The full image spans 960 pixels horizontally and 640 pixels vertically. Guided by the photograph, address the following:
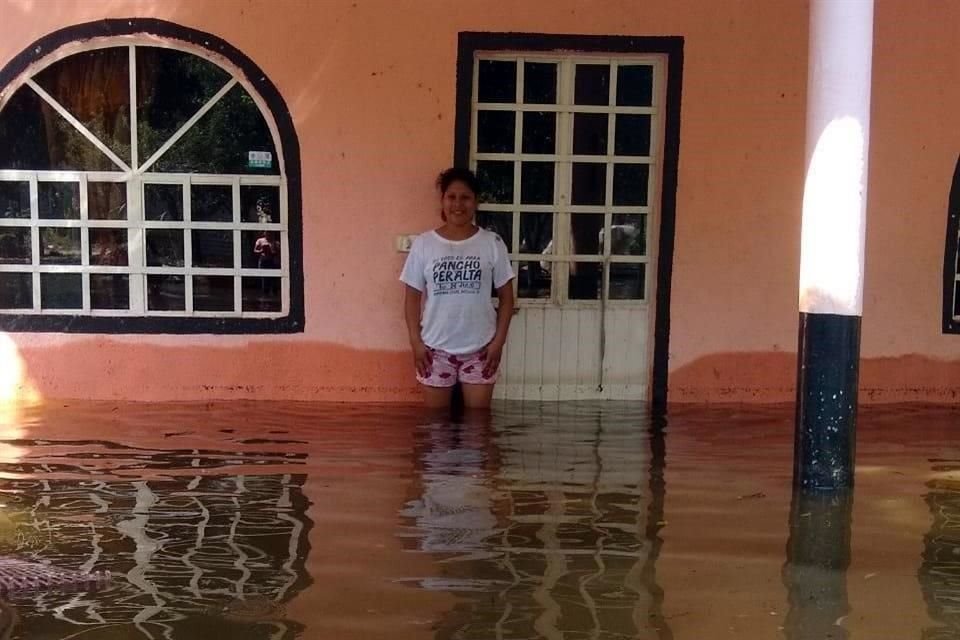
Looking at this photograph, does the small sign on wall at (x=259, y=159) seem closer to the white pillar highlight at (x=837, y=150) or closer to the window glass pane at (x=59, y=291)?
the window glass pane at (x=59, y=291)

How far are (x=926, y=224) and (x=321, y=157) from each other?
12.9 feet

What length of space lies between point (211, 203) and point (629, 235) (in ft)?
8.82

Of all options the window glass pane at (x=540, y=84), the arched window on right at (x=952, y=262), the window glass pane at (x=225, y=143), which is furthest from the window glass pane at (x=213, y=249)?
the arched window on right at (x=952, y=262)

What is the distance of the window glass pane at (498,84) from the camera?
22.1ft

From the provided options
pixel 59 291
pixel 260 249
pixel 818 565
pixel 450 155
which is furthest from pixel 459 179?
pixel 818 565

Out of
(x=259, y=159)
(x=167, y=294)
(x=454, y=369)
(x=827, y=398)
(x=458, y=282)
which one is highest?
(x=259, y=159)

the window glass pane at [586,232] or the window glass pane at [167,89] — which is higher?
the window glass pane at [167,89]

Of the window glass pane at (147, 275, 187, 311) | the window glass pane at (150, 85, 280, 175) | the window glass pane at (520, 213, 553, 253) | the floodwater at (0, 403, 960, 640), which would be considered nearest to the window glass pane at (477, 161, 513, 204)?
the window glass pane at (520, 213, 553, 253)

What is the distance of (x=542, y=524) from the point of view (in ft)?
13.8

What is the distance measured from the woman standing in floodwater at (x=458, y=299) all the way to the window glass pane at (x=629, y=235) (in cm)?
91

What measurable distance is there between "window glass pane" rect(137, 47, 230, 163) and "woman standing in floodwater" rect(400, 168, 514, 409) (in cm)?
160

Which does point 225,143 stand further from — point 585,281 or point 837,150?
point 837,150

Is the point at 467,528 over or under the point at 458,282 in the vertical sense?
under

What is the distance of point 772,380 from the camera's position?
6.94 m
